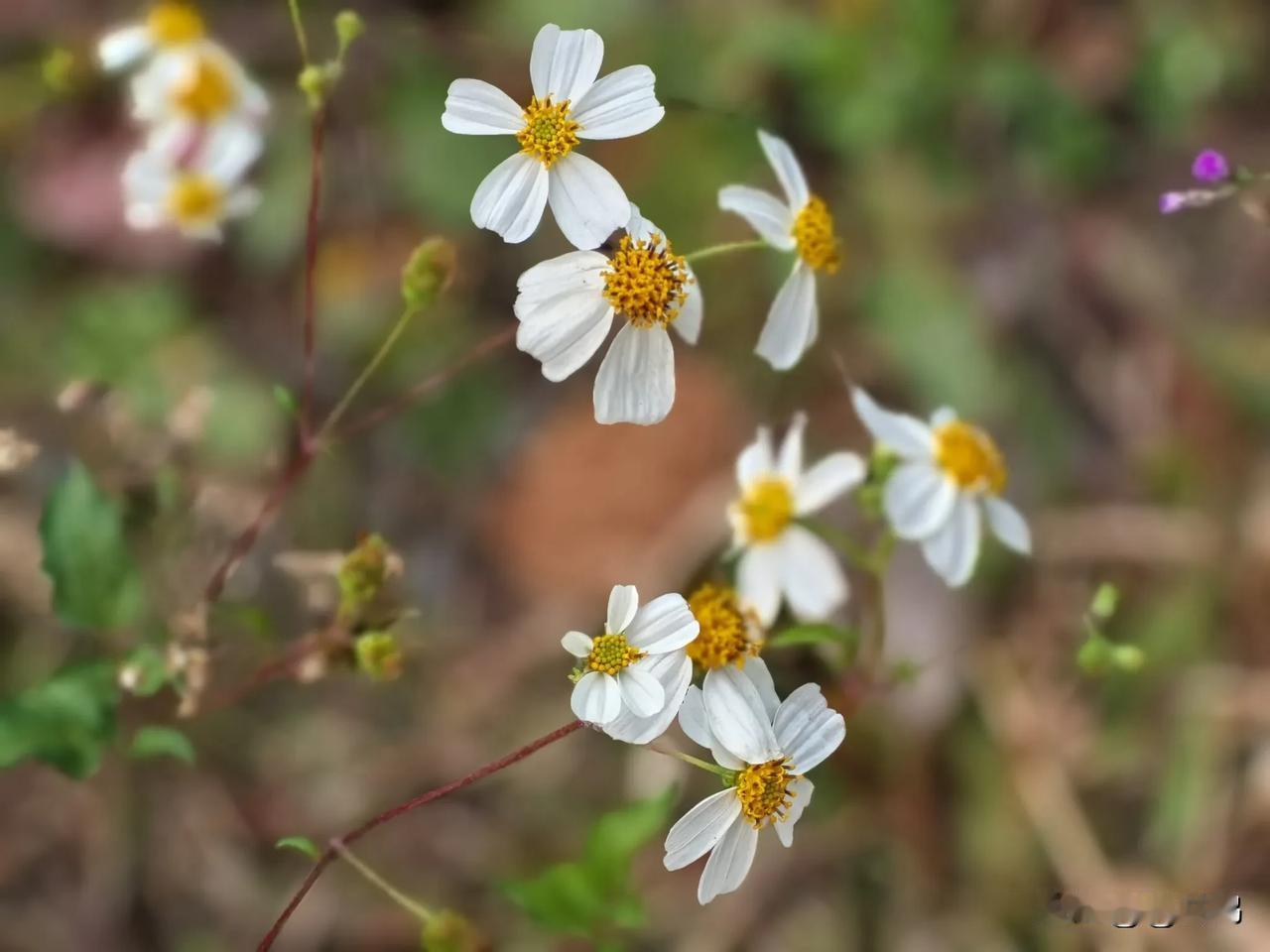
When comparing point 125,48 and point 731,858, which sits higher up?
point 125,48

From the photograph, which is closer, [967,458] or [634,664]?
[634,664]

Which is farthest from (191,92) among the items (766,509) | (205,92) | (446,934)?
(446,934)

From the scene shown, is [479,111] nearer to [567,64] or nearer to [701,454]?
[567,64]

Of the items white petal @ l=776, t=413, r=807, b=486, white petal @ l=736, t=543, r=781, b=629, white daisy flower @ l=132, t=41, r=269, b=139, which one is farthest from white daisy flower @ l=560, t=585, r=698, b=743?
white daisy flower @ l=132, t=41, r=269, b=139

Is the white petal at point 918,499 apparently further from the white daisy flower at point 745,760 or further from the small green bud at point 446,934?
the small green bud at point 446,934

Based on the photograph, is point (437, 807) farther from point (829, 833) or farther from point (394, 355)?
point (394, 355)

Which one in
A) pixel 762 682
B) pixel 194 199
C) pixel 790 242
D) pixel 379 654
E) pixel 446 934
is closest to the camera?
pixel 762 682
